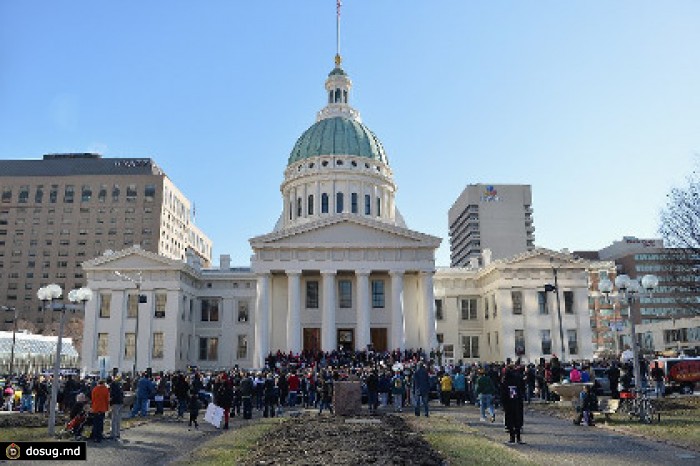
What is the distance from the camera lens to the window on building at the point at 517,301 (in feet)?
199

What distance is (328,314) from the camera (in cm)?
5231

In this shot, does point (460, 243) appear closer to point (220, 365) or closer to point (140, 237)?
point (140, 237)

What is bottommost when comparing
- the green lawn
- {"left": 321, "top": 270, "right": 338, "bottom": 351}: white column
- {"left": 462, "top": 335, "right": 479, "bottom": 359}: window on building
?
the green lawn

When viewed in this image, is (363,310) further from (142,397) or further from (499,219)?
(499,219)

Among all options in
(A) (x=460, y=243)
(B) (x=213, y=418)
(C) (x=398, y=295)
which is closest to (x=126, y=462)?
(B) (x=213, y=418)

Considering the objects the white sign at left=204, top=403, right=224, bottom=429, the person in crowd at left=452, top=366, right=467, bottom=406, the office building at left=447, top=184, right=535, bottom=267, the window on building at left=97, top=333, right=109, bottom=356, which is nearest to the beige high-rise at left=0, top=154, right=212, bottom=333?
the window on building at left=97, top=333, right=109, bottom=356

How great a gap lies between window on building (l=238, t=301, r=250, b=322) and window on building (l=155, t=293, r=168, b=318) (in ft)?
28.6

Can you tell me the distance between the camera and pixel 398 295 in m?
52.8

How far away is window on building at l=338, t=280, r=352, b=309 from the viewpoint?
5725 centimetres

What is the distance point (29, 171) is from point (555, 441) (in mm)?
138376

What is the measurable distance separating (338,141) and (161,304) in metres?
28.2

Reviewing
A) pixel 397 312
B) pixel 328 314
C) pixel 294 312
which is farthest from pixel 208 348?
pixel 397 312

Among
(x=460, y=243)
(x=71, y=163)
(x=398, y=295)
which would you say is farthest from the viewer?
(x=460, y=243)

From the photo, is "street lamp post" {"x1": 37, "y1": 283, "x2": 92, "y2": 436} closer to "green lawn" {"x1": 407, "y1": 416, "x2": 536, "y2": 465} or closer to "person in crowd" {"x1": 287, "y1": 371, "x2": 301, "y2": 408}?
"person in crowd" {"x1": 287, "y1": 371, "x2": 301, "y2": 408}
